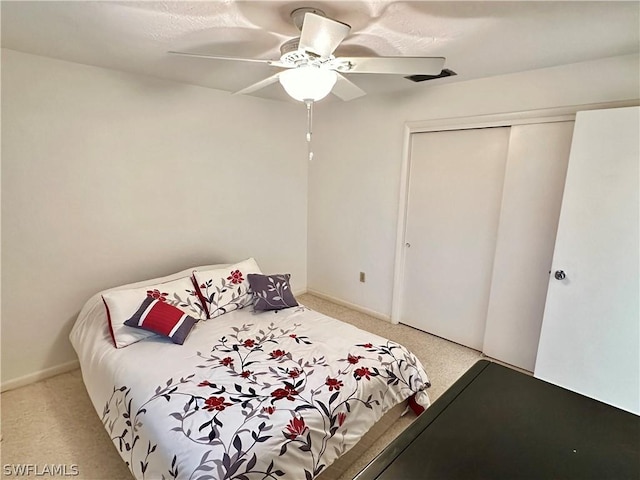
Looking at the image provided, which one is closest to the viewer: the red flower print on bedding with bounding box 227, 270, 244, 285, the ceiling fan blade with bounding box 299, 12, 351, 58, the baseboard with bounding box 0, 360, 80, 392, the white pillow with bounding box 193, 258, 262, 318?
the ceiling fan blade with bounding box 299, 12, 351, 58

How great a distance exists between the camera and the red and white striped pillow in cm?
210

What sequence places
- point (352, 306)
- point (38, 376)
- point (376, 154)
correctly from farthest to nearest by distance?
point (352, 306)
point (376, 154)
point (38, 376)

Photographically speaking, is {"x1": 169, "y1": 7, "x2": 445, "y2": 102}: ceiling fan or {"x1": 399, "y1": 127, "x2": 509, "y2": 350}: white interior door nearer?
{"x1": 169, "y1": 7, "x2": 445, "y2": 102}: ceiling fan

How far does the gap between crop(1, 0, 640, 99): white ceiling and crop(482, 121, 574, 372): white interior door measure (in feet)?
1.73

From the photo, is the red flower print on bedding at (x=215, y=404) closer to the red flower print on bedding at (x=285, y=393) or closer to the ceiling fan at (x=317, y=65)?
the red flower print on bedding at (x=285, y=393)

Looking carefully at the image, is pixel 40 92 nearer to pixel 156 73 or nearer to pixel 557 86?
pixel 156 73

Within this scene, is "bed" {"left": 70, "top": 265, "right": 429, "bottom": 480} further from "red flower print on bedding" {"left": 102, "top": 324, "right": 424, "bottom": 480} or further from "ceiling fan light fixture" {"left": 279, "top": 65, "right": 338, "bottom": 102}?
"ceiling fan light fixture" {"left": 279, "top": 65, "right": 338, "bottom": 102}

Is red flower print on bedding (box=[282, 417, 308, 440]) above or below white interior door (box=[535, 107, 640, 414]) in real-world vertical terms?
below

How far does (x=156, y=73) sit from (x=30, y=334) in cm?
214

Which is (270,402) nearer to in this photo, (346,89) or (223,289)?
(223,289)

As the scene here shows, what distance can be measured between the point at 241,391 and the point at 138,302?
3.48ft

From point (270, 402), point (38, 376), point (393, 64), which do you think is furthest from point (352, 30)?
point (38, 376)

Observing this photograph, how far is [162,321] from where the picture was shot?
6.96 ft

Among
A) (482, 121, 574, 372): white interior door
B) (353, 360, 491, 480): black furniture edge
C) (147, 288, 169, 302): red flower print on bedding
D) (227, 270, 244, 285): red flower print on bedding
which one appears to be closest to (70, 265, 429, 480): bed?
(147, 288, 169, 302): red flower print on bedding
